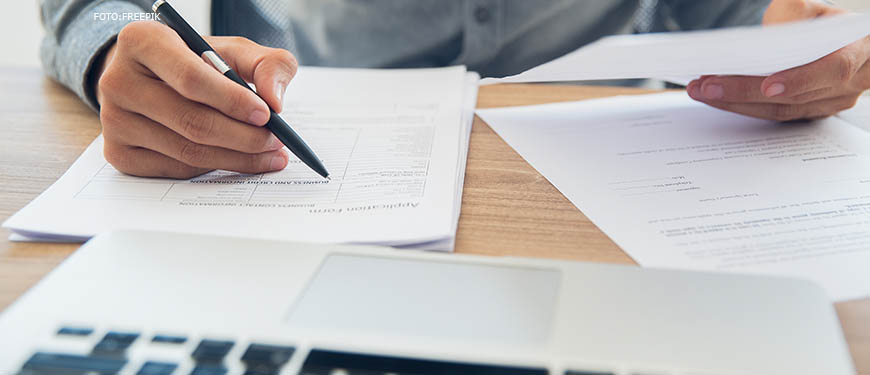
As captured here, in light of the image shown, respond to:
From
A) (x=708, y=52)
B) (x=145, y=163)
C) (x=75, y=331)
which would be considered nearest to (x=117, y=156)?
(x=145, y=163)

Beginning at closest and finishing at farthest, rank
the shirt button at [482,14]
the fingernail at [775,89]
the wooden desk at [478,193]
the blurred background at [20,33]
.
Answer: the wooden desk at [478,193] → the fingernail at [775,89] → the shirt button at [482,14] → the blurred background at [20,33]

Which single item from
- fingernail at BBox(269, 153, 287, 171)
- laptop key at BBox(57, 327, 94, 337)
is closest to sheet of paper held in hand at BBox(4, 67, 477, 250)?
fingernail at BBox(269, 153, 287, 171)

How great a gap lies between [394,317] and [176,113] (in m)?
0.28

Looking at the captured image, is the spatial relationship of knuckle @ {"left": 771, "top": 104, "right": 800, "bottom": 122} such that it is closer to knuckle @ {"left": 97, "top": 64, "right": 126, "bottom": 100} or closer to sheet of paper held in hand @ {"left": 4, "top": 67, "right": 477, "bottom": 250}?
sheet of paper held in hand @ {"left": 4, "top": 67, "right": 477, "bottom": 250}

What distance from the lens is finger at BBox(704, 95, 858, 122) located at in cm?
64

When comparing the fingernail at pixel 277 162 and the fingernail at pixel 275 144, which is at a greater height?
the fingernail at pixel 275 144

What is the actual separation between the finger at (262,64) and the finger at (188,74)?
28mm

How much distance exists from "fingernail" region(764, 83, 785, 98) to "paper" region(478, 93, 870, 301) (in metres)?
0.04

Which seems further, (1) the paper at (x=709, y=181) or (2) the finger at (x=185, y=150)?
(2) the finger at (x=185, y=150)

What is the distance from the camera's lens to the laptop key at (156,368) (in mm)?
283

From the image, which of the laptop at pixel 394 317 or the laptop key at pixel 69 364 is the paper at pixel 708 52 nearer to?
the laptop at pixel 394 317

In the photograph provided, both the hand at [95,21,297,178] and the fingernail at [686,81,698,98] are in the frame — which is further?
the fingernail at [686,81,698,98]

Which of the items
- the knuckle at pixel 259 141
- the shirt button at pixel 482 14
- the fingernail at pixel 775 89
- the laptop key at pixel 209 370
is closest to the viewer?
the laptop key at pixel 209 370

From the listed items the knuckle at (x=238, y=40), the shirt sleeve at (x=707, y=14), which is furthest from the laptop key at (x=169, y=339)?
the shirt sleeve at (x=707, y=14)
